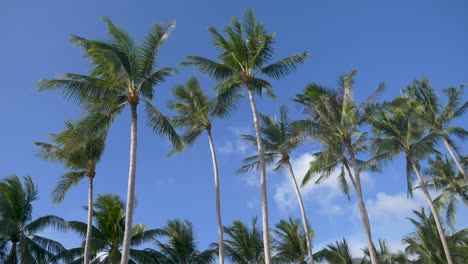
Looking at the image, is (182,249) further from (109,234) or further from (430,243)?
(430,243)

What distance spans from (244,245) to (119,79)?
1694 cm

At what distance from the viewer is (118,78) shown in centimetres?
1443

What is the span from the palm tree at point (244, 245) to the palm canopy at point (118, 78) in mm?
13955

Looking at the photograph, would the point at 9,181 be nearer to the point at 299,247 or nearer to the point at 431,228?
the point at 299,247

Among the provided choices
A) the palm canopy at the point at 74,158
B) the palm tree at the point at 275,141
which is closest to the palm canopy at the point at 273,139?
the palm tree at the point at 275,141

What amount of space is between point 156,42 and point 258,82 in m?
4.99

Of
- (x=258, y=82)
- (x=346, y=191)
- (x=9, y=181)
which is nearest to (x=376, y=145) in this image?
(x=346, y=191)

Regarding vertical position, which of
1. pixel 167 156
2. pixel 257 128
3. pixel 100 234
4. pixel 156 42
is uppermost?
pixel 156 42

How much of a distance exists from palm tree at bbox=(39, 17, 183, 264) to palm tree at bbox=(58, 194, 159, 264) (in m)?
10.6

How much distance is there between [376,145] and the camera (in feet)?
68.5

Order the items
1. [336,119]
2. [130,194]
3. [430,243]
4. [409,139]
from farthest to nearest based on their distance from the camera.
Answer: [430,243] < [409,139] < [336,119] < [130,194]

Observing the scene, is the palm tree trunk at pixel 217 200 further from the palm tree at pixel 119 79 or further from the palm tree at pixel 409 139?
the palm tree at pixel 409 139

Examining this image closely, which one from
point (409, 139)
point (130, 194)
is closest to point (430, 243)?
point (409, 139)

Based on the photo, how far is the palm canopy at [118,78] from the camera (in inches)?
575
